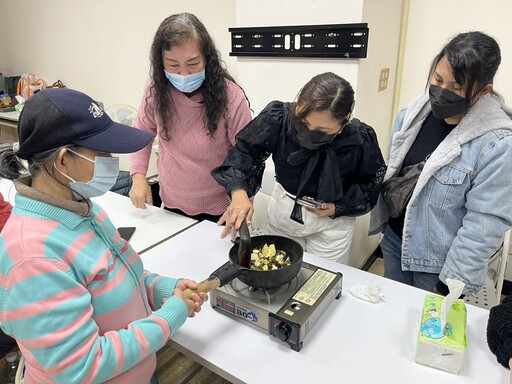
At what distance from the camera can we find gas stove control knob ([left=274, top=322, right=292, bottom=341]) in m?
0.96

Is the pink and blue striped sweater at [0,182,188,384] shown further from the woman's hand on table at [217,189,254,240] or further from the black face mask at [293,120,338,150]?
the black face mask at [293,120,338,150]

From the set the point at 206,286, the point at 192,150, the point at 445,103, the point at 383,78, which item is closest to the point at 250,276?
the point at 206,286

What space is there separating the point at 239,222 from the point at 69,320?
65cm

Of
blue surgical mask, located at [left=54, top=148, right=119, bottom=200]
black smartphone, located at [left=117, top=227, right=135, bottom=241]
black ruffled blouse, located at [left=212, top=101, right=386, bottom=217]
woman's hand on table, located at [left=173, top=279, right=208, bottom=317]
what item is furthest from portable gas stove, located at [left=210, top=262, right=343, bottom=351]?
black smartphone, located at [left=117, top=227, right=135, bottom=241]

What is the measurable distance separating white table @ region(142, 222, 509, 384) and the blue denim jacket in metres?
0.18

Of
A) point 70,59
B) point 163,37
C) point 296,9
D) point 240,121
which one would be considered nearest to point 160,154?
point 240,121

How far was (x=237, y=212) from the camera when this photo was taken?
4.25ft

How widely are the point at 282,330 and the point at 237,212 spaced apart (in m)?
0.45

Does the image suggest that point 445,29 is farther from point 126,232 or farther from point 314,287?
point 126,232

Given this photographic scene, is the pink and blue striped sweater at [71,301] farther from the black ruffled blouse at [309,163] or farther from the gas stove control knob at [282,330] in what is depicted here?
the black ruffled blouse at [309,163]

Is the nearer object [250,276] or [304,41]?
[250,276]

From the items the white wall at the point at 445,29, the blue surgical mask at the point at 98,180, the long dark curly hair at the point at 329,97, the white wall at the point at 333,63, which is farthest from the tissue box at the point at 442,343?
the white wall at the point at 445,29

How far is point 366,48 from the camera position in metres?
1.77

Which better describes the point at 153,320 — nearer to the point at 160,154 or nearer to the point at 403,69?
the point at 160,154
